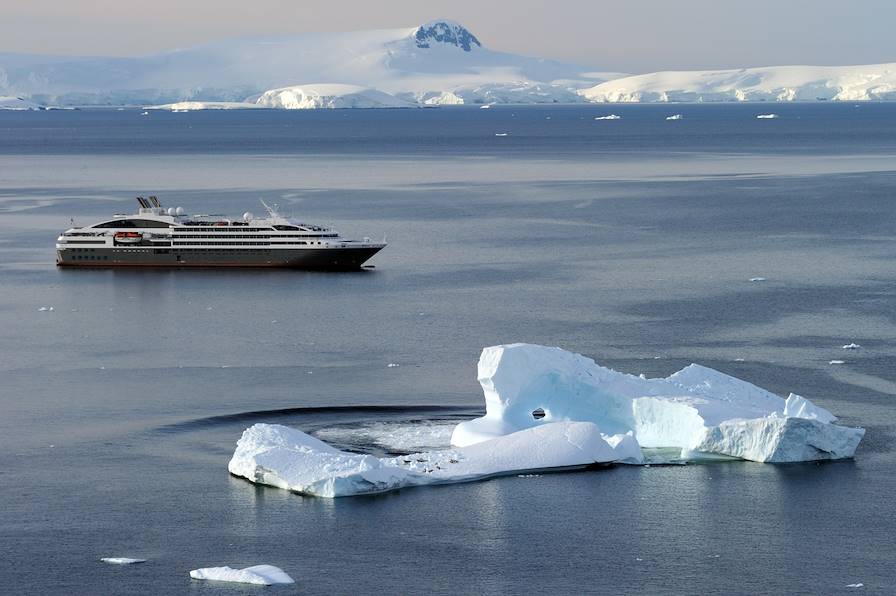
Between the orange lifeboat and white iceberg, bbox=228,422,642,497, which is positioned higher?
the orange lifeboat

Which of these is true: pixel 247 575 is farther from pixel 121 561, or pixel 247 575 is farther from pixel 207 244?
pixel 207 244

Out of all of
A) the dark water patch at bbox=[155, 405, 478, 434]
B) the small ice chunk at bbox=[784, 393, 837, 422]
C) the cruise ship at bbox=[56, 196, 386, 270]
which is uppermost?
the cruise ship at bbox=[56, 196, 386, 270]

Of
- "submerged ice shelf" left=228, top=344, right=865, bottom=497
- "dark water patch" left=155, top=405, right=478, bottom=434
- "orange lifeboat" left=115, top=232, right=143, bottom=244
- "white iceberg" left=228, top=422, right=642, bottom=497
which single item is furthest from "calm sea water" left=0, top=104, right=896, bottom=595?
"orange lifeboat" left=115, top=232, right=143, bottom=244

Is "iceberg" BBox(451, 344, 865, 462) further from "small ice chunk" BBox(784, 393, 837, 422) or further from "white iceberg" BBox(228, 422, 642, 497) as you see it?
"white iceberg" BBox(228, 422, 642, 497)

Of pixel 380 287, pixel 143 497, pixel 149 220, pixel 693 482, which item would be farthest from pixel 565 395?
pixel 149 220

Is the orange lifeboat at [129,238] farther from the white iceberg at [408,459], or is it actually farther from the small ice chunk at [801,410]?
the small ice chunk at [801,410]

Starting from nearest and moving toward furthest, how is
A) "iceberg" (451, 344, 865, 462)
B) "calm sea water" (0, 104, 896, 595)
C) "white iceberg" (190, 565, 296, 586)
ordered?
"white iceberg" (190, 565, 296, 586), "calm sea water" (0, 104, 896, 595), "iceberg" (451, 344, 865, 462)

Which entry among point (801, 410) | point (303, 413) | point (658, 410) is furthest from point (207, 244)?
point (801, 410)
